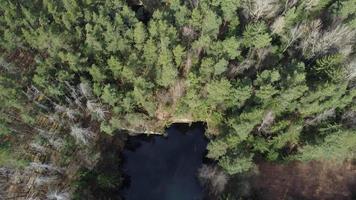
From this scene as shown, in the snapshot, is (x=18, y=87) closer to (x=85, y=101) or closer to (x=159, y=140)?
(x=85, y=101)

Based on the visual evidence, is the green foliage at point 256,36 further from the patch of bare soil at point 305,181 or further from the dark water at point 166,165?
the patch of bare soil at point 305,181

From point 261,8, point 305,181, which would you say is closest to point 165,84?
point 261,8

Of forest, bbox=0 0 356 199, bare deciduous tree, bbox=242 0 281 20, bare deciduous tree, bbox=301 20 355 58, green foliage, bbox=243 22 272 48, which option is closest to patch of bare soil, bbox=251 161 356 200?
forest, bbox=0 0 356 199

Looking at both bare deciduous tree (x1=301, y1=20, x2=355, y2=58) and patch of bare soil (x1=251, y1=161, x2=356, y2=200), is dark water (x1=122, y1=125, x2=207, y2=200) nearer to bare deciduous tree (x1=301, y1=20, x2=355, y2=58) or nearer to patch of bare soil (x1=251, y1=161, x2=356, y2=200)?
patch of bare soil (x1=251, y1=161, x2=356, y2=200)

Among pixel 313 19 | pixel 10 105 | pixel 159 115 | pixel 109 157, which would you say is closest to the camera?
pixel 10 105

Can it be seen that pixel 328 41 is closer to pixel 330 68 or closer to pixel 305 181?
pixel 330 68

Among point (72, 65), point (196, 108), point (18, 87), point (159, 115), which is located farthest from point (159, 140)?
point (18, 87)
